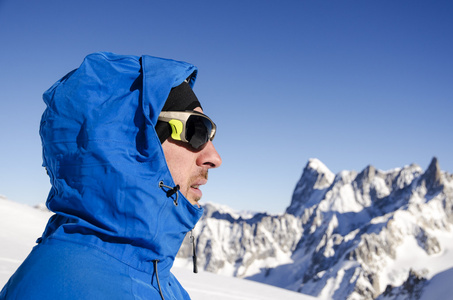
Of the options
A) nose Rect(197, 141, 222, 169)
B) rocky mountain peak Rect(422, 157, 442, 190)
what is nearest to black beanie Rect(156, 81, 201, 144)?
nose Rect(197, 141, 222, 169)

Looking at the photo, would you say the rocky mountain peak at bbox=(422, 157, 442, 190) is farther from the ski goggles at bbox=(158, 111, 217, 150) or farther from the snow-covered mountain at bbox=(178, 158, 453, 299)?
the ski goggles at bbox=(158, 111, 217, 150)

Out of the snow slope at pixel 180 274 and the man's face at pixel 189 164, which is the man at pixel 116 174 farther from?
the snow slope at pixel 180 274

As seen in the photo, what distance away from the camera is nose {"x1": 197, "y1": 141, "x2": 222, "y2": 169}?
5.96 feet

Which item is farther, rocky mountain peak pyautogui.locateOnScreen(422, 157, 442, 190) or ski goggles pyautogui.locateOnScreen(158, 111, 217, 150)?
rocky mountain peak pyautogui.locateOnScreen(422, 157, 442, 190)

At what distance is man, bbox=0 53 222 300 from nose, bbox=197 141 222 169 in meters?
0.11

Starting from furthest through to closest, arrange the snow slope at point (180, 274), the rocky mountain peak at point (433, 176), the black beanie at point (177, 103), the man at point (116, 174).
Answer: the rocky mountain peak at point (433, 176) → the snow slope at point (180, 274) → the black beanie at point (177, 103) → the man at point (116, 174)

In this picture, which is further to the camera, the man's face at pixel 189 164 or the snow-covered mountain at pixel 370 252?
the snow-covered mountain at pixel 370 252

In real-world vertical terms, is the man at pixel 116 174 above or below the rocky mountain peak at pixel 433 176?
above

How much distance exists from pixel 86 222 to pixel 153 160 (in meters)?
0.37

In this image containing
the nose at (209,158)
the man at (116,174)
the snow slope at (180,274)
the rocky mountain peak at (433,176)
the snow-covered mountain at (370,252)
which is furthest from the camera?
the rocky mountain peak at (433,176)

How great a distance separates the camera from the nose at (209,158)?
71.5 inches

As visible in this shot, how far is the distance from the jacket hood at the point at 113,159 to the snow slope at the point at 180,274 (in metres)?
5.90

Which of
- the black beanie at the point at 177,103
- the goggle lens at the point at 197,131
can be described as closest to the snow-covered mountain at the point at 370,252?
the goggle lens at the point at 197,131

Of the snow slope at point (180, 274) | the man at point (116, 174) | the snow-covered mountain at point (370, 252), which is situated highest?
the man at point (116, 174)
